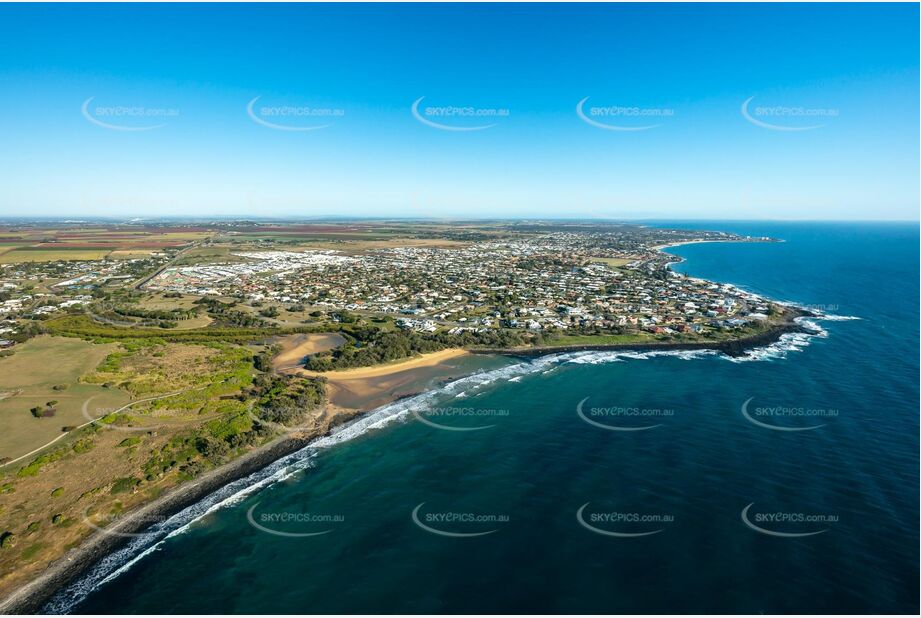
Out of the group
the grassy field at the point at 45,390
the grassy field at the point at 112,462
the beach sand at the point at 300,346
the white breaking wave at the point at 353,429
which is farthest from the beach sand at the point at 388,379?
the grassy field at the point at 45,390

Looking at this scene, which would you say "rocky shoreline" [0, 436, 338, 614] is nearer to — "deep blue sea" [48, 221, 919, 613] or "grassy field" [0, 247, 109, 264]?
"deep blue sea" [48, 221, 919, 613]

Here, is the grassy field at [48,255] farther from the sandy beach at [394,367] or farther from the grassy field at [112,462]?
the sandy beach at [394,367]

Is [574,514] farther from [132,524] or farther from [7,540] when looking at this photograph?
[7,540]

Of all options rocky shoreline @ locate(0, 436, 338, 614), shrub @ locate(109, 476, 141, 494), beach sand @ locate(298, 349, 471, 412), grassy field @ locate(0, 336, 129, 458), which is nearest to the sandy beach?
beach sand @ locate(298, 349, 471, 412)

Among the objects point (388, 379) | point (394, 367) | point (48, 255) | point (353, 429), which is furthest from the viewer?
point (48, 255)

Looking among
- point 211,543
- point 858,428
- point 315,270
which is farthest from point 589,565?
point 315,270

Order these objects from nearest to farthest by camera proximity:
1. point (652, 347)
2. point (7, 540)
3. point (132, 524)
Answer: point (7, 540), point (132, 524), point (652, 347)

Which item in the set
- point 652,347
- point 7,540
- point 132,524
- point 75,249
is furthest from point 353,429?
point 75,249
